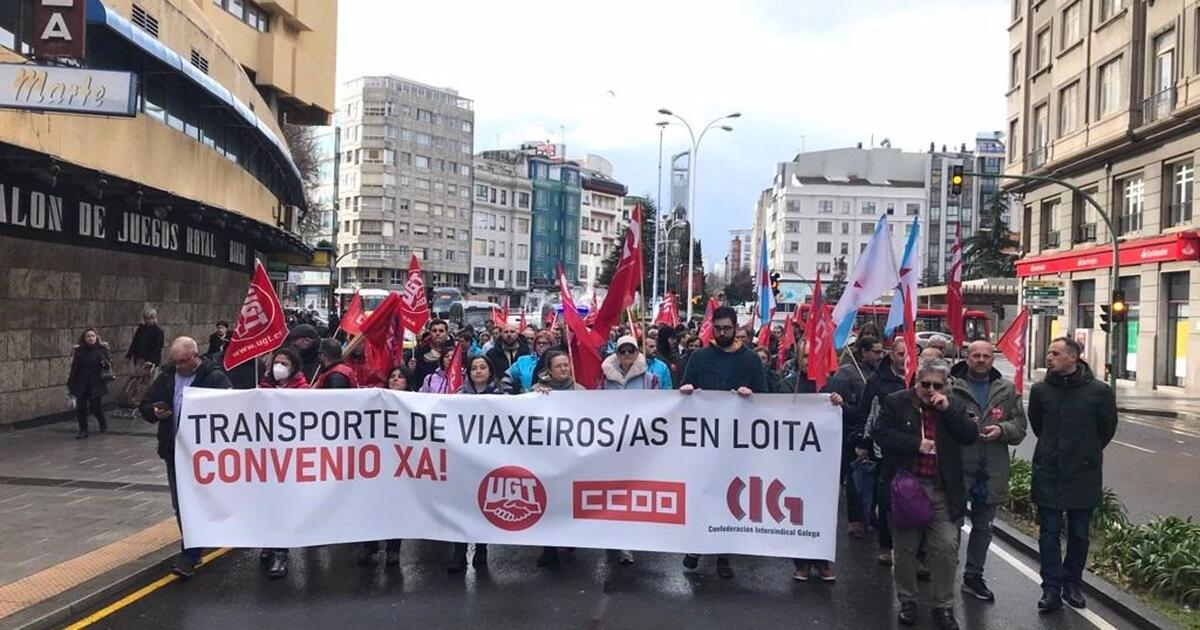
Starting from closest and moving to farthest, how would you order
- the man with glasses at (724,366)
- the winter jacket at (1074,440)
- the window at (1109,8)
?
the winter jacket at (1074,440)
the man with glasses at (724,366)
the window at (1109,8)

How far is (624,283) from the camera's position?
26.8 feet

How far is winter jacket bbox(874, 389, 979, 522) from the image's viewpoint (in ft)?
18.9

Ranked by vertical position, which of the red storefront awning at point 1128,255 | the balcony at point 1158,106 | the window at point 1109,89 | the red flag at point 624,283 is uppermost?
the window at point 1109,89

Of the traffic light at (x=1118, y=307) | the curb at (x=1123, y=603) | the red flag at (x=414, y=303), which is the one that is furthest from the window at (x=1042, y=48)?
the curb at (x=1123, y=603)

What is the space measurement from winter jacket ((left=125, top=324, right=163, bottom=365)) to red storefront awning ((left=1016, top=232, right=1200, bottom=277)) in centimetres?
A: 2771

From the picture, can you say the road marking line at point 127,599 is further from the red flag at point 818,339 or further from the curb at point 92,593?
the red flag at point 818,339

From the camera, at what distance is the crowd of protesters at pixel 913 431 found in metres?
5.90

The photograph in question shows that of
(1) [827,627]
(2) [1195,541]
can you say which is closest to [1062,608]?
(2) [1195,541]

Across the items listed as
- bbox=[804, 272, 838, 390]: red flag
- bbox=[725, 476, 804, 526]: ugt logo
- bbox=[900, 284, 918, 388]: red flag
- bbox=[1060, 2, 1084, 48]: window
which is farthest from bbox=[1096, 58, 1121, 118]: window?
bbox=[725, 476, 804, 526]: ugt logo

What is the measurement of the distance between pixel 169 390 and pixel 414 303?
185 inches

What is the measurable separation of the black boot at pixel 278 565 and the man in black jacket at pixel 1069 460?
5.16 meters

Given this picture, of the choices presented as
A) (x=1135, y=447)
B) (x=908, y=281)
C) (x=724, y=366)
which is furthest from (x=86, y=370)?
(x=1135, y=447)

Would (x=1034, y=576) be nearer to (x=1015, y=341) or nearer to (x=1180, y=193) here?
(x=1015, y=341)

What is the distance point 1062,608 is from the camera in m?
6.34
